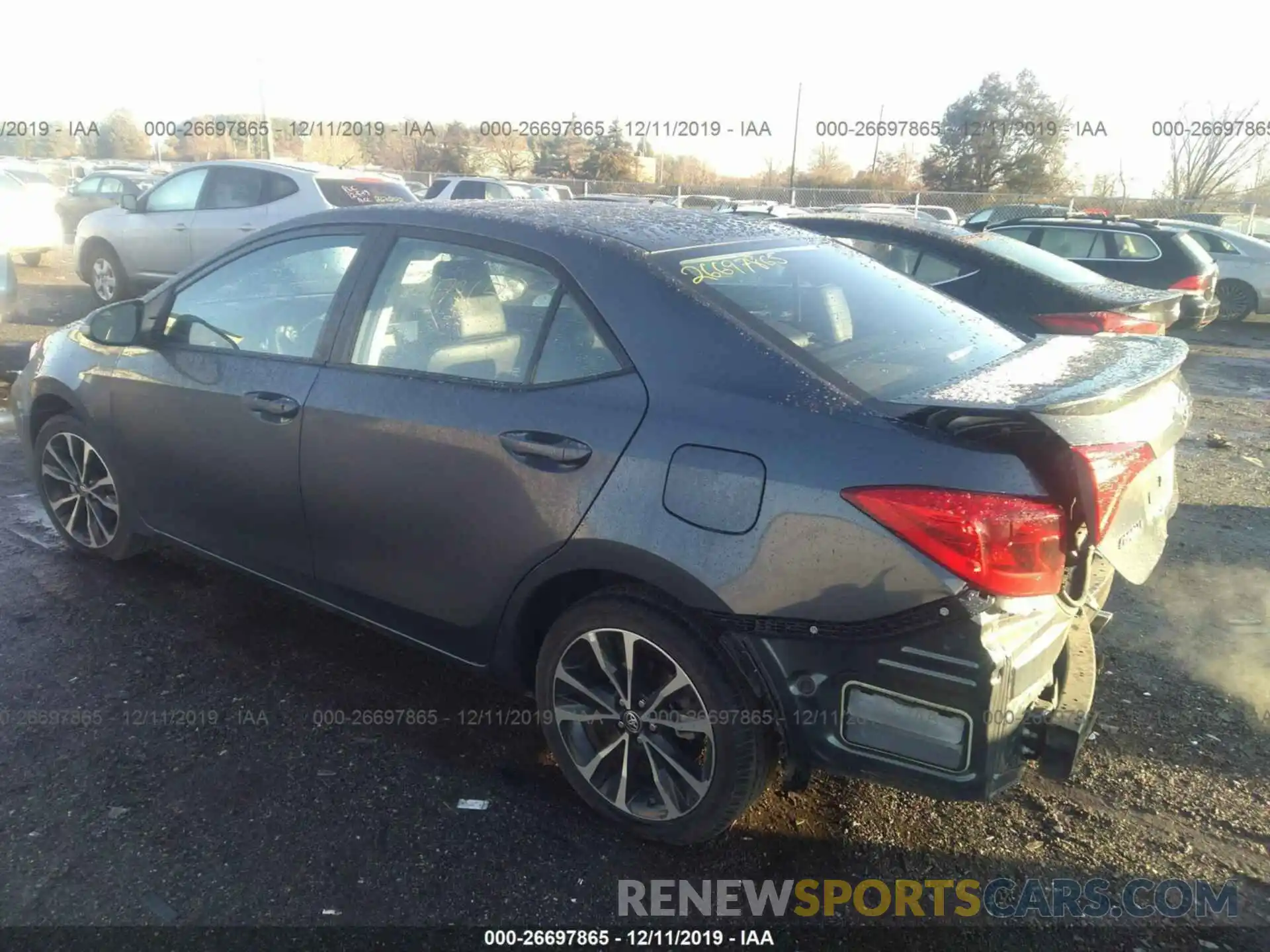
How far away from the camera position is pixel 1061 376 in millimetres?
2486

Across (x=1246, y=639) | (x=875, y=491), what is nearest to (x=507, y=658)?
(x=875, y=491)

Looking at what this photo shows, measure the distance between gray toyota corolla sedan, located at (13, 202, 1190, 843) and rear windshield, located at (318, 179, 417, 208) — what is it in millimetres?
6965

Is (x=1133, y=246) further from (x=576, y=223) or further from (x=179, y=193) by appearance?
(x=179, y=193)

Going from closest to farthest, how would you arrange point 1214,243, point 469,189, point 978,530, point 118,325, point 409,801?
point 978,530, point 409,801, point 118,325, point 1214,243, point 469,189

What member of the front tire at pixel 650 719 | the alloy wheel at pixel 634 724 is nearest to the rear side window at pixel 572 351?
the front tire at pixel 650 719

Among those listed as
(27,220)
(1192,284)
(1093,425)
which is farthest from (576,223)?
(27,220)

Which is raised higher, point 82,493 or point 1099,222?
point 1099,222

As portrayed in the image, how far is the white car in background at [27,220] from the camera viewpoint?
46.5 feet

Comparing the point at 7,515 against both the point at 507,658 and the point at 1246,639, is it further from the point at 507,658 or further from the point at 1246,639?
the point at 1246,639

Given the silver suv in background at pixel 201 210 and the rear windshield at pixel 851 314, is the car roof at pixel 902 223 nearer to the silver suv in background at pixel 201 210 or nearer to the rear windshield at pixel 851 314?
the rear windshield at pixel 851 314

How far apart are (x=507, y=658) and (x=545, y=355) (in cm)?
94

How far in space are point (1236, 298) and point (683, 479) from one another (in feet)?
48.2

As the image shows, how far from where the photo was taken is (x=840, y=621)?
7.33 ft

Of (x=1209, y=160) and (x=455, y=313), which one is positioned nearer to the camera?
(x=455, y=313)
